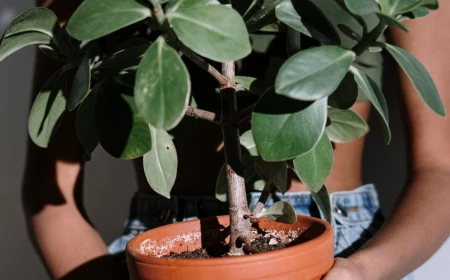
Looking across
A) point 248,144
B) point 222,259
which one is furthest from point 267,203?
point 222,259

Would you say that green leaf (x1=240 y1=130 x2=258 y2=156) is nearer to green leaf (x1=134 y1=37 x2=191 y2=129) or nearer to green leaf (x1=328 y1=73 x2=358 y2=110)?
green leaf (x1=328 y1=73 x2=358 y2=110)

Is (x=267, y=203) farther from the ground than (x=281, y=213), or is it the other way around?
(x=281, y=213)

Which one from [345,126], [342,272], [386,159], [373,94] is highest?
[373,94]

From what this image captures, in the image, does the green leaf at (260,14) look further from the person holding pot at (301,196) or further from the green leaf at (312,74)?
the person holding pot at (301,196)

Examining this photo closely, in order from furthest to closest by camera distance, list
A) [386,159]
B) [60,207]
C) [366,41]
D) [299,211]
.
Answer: [386,159] < [60,207] < [299,211] < [366,41]

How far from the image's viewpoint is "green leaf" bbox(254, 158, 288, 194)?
2.17 feet

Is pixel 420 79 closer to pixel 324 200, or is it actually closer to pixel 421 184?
pixel 324 200

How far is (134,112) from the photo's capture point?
1.88ft

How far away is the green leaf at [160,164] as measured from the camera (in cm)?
67


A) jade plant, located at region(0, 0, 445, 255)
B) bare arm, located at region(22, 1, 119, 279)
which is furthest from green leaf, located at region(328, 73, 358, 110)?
bare arm, located at region(22, 1, 119, 279)

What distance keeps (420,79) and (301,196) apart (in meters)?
0.48

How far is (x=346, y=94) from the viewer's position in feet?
2.04

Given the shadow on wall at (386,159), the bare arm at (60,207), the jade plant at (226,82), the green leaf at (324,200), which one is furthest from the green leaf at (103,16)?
the shadow on wall at (386,159)

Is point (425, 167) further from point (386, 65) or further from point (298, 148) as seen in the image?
point (298, 148)
